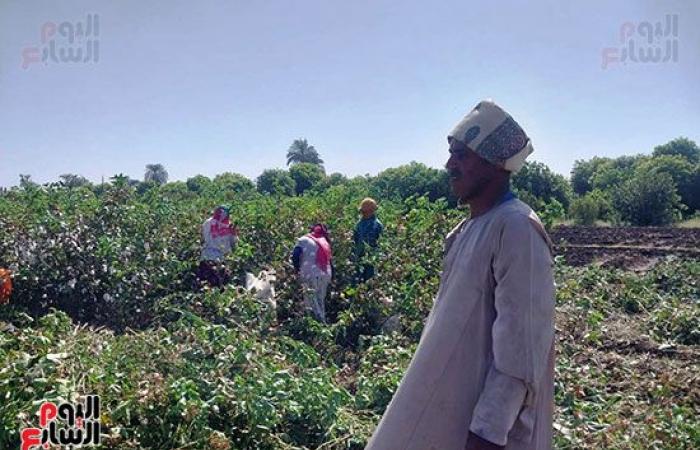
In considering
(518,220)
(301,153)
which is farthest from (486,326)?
(301,153)

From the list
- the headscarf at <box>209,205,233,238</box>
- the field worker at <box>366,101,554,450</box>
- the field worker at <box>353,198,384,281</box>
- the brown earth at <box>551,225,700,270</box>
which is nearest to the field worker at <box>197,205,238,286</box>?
the headscarf at <box>209,205,233,238</box>

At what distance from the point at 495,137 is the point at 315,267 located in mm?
4703

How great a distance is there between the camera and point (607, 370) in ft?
16.4

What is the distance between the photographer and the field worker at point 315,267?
20.3ft

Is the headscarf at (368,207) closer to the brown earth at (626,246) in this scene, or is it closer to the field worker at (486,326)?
the brown earth at (626,246)

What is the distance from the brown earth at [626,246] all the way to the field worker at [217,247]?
6577 mm

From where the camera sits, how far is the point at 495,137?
1.63 m

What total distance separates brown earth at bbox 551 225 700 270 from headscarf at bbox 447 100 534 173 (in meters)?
9.82

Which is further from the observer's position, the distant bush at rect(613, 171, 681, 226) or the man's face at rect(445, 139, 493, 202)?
the distant bush at rect(613, 171, 681, 226)

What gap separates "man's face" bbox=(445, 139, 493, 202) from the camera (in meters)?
1.66

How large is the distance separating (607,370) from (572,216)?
24.8 meters

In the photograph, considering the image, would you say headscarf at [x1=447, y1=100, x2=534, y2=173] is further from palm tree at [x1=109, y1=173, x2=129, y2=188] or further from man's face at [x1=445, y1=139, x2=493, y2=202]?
palm tree at [x1=109, y1=173, x2=129, y2=188]

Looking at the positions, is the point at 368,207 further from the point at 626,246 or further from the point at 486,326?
the point at 626,246

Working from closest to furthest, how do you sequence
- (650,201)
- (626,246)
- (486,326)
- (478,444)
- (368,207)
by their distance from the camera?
(478,444) → (486,326) → (368,207) → (626,246) → (650,201)
